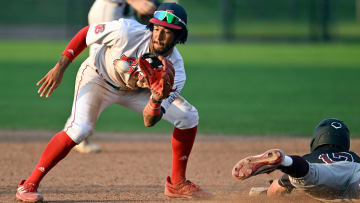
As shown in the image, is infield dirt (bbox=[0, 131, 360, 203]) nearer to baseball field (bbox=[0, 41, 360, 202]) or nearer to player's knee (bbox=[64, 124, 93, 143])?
baseball field (bbox=[0, 41, 360, 202])

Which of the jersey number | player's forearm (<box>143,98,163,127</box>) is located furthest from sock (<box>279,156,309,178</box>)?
player's forearm (<box>143,98,163,127</box>)

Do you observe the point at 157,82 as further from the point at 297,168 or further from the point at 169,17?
the point at 297,168

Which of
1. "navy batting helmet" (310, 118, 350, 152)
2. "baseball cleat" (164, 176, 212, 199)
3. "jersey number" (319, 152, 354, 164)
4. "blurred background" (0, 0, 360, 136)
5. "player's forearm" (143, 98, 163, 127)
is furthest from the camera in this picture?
"blurred background" (0, 0, 360, 136)

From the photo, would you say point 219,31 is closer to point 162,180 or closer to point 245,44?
point 245,44

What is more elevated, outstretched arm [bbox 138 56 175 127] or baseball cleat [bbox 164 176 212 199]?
outstretched arm [bbox 138 56 175 127]

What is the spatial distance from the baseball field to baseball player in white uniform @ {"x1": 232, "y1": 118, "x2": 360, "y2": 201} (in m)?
0.36

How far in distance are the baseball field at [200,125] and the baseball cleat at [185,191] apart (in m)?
0.11

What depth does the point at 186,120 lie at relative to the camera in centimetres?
462

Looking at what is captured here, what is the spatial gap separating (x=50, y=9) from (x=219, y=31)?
967 centimetres

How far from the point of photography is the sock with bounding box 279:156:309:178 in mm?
3893

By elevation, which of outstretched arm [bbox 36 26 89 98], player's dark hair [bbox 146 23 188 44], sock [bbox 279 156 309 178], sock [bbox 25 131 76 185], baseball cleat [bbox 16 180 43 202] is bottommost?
baseball cleat [bbox 16 180 43 202]

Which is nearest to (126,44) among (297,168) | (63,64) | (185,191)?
(63,64)

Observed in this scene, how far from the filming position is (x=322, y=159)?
429 centimetres

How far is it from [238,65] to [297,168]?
12441 millimetres
